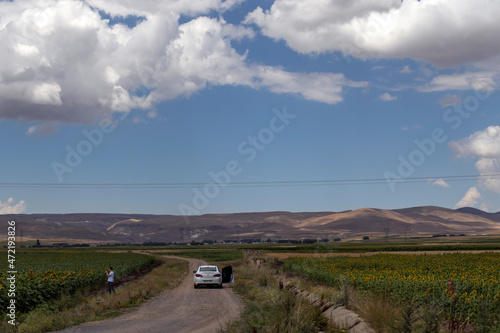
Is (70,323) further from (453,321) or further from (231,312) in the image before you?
(453,321)

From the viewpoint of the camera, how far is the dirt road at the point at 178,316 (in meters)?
17.5

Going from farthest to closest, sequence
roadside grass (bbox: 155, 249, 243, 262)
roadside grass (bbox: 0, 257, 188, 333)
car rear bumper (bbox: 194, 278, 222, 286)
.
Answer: roadside grass (bbox: 155, 249, 243, 262), car rear bumper (bbox: 194, 278, 222, 286), roadside grass (bbox: 0, 257, 188, 333)

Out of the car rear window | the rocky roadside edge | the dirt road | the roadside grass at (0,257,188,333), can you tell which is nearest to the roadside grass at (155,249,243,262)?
the car rear window

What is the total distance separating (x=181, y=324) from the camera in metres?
18.6

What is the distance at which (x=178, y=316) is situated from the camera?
2080 cm

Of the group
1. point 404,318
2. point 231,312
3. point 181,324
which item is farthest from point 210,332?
point 404,318

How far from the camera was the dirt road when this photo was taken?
17.5 meters

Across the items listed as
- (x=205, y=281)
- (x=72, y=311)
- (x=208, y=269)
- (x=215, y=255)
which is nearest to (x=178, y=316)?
(x=72, y=311)

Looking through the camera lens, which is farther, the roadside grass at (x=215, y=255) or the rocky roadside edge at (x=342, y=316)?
the roadside grass at (x=215, y=255)

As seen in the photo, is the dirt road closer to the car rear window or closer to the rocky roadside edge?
the rocky roadside edge

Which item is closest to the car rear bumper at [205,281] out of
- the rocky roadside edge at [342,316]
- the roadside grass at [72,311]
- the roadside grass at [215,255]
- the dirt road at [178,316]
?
the dirt road at [178,316]

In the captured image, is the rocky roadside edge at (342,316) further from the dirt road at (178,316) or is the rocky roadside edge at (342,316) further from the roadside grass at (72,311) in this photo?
the roadside grass at (72,311)

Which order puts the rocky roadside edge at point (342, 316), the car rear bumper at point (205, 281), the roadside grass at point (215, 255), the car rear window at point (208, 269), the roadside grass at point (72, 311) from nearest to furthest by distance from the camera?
the rocky roadside edge at point (342, 316)
the roadside grass at point (72, 311)
the car rear bumper at point (205, 281)
the car rear window at point (208, 269)
the roadside grass at point (215, 255)

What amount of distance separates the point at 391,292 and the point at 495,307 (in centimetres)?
497
